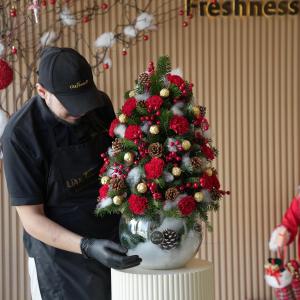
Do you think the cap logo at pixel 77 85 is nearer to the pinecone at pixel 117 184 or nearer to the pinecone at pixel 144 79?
the pinecone at pixel 144 79

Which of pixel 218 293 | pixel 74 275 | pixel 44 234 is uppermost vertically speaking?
pixel 44 234

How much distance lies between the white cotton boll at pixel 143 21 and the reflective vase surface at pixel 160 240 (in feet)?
7.89

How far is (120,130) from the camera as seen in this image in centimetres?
176

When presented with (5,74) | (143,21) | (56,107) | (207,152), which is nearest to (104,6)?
(143,21)

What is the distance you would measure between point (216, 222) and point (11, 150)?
241cm

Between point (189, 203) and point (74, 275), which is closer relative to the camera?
point (189, 203)

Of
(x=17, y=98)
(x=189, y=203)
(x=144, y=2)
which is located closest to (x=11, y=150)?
(x=189, y=203)

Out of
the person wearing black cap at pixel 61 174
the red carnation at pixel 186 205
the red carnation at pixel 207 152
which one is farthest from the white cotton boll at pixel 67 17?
the red carnation at pixel 186 205

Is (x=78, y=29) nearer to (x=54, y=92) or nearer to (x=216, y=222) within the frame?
(x=216, y=222)

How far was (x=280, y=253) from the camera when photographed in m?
4.09

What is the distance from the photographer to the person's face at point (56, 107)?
198 centimetres

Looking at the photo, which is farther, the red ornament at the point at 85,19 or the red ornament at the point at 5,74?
the red ornament at the point at 85,19

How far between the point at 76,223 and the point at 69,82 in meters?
0.50

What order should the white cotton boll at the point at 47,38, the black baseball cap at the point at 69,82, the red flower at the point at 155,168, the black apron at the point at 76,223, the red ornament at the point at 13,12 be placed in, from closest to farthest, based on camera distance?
the red flower at the point at 155,168 → the black baseball cap at the point at 69,82 → the black apron at the point at 76,223 → the red ornament at the point at 13,12 → the white cotton boll at the point at 47,38
